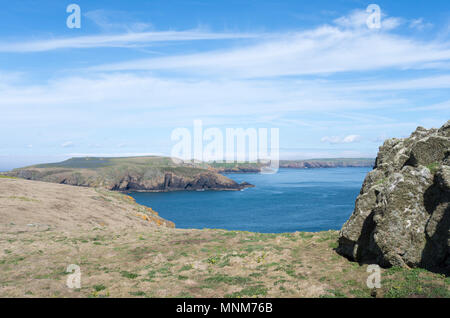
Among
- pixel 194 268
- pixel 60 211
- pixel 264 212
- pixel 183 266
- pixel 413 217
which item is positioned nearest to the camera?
pixel 413 217

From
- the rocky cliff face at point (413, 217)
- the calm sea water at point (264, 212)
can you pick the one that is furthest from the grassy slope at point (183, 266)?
the calm sea water at point (264, 212)

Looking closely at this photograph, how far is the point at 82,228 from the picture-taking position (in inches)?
1483

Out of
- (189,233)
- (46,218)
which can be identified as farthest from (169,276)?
(46,218)

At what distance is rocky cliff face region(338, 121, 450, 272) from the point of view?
55.5 feet

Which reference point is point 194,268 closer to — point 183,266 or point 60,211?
point 183,266

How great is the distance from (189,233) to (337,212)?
9623 cm

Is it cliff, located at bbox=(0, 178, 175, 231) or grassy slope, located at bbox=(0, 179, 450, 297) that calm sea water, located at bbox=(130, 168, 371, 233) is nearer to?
cliff, located at bbox=(0, 178, 175, 231)

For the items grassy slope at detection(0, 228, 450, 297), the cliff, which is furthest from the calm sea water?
grassy slope at detection(0, 228, 450, 297)

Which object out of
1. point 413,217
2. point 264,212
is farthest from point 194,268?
point 264,212

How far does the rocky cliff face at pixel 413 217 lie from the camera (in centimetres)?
1692

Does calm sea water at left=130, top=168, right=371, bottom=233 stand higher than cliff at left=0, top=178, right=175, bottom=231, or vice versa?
cliff at left=0, top=178, right=175, bottom=231

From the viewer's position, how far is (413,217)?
698 inches
